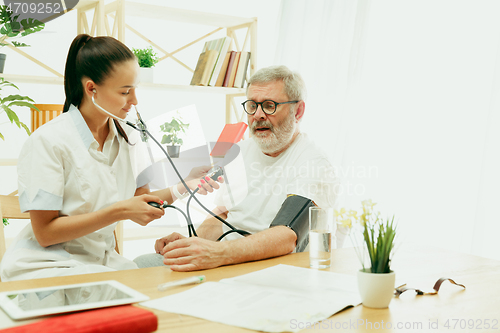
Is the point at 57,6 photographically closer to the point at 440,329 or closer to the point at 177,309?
the point at 177,309

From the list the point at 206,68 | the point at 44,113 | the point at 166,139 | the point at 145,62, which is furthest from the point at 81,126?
the point at 206,68

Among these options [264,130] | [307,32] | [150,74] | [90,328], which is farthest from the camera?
[307,32]

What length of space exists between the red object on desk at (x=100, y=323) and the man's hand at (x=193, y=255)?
39cm

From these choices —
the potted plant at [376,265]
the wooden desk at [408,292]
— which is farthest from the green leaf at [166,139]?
the potted plant at [376,265]

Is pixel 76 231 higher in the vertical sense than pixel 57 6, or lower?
lower

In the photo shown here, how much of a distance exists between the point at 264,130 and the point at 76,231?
0.86 meters

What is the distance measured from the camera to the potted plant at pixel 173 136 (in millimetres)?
2996

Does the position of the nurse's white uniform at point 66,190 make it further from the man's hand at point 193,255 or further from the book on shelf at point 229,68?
the book on shelf at point 229,68

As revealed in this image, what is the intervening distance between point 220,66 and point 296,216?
6.55 feet

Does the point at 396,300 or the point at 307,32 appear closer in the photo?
the point at 396,300

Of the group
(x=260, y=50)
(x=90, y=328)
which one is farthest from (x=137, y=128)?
(x=260, y=50)

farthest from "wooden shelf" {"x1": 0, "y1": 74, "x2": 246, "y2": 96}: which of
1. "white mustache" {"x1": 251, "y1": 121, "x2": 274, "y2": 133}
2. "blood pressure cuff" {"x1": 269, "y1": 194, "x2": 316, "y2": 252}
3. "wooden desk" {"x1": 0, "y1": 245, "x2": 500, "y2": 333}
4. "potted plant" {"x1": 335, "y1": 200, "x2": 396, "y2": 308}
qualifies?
"potted plant" {"x1": 335, "y1": 200, "x2": 396, "y2": 308}

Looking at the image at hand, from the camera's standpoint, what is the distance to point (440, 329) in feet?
2.81

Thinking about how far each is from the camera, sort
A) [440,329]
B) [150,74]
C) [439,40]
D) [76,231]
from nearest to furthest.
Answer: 1. [440,329]
2. [76,231]
3. [439,40]
4. [150,74]
